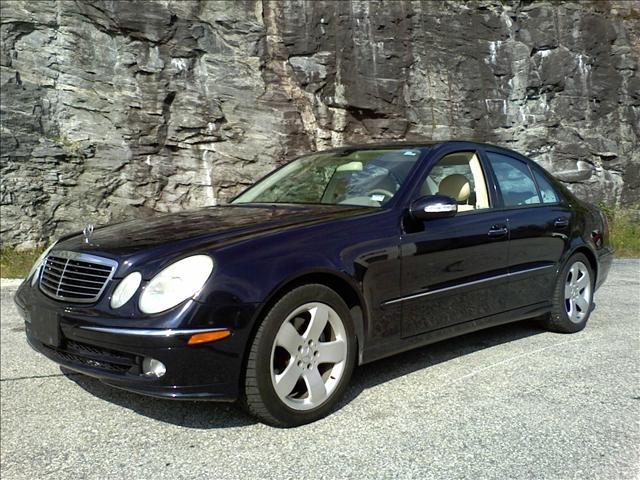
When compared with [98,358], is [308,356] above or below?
below

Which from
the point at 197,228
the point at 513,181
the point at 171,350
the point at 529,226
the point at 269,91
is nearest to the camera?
the point at 171,350

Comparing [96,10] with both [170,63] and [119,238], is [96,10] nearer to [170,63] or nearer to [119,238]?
→ [170,63]

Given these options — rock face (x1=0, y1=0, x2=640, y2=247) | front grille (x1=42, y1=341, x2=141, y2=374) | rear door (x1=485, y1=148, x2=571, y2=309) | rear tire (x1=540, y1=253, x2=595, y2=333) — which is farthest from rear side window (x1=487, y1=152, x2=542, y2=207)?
rock face (x1=0, y1=0, x2=640, y2=247)

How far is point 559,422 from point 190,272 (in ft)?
6.45

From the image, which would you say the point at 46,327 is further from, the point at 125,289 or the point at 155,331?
the point at 155,331

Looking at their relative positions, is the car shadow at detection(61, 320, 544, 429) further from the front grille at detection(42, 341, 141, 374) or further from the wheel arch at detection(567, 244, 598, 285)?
the wheel arch at detection(567, 244, 598, 285)

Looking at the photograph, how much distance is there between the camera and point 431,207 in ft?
11.7

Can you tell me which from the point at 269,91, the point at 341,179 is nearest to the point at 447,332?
the point at 341,179

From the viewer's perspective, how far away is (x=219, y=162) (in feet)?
38.5

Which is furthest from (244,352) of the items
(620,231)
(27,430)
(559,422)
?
(620,231)

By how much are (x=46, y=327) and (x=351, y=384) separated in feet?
5.66

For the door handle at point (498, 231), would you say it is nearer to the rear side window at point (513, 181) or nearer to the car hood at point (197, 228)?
the rear side window at point (513, 181)

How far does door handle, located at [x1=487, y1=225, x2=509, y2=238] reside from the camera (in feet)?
13.5

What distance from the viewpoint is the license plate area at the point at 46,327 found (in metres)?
3.07
